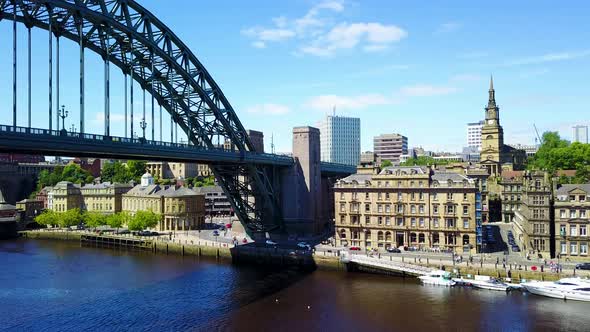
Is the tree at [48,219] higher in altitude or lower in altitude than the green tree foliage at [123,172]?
lower

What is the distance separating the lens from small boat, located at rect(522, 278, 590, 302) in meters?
49.9

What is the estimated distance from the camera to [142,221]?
96.3 m

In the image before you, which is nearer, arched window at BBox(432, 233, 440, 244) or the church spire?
arched window at BBox(432, 233, 440, 244)

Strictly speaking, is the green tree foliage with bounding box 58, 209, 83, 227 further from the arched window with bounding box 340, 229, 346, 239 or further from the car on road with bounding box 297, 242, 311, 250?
the arched window with bounding box 340, 229, 346, 239

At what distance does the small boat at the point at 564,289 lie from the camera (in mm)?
49938

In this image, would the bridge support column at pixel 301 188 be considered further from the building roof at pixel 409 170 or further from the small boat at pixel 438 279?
the small boat at pixel 438 279

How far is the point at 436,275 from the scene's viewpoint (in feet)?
188

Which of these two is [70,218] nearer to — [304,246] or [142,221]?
[142,221]

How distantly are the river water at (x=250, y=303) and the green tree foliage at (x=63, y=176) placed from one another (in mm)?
97152

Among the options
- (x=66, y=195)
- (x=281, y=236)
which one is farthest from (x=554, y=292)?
(x=66, y=195)

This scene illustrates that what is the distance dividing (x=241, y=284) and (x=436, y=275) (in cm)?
2197

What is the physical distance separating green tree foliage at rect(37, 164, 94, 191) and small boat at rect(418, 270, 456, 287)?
12791 centimetres

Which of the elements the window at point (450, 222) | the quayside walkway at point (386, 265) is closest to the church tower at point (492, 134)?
the window at point (450, 222)

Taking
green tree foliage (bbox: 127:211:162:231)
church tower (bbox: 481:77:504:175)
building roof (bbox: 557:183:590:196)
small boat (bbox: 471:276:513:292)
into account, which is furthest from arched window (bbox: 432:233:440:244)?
church tower (bbox: 481:77:504:175)
